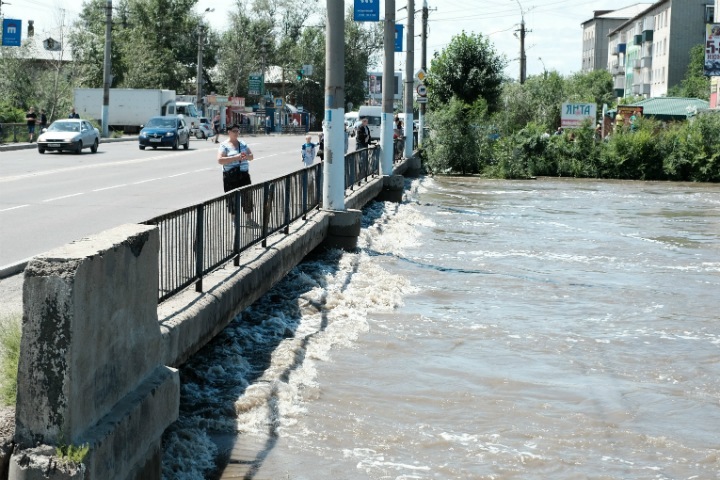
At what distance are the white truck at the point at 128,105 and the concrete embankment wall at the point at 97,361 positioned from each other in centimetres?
6309

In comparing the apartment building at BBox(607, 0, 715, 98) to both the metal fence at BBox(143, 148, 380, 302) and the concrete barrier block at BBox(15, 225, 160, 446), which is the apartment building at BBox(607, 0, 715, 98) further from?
the concrete barrier block at BBox(15, 225, 160, 446)

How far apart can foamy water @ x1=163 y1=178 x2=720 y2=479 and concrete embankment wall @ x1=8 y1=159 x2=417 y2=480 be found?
80 centimetres

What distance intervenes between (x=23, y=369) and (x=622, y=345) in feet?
26.4

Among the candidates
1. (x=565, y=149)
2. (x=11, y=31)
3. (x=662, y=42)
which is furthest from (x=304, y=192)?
(x=662, y=42)

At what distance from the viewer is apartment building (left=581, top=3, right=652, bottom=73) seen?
14712 centimetres

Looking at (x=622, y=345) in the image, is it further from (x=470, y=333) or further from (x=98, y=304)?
(x=98, y=304)

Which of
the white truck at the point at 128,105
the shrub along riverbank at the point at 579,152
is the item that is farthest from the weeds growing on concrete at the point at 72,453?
the white truck at the point at 128,105

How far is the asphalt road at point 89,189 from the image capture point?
15.9m

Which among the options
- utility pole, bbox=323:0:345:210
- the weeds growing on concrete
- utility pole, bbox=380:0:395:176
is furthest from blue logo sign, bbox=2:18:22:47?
the weeds growing on concrete

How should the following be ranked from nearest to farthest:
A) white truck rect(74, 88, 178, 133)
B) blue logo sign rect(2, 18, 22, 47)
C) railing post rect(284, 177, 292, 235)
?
1. railing post rect(284, 177, 292, 235)
2. blue logo sign rect(2, 18, 22, 47)
3. white truck rect(74, 88, 178, 133)

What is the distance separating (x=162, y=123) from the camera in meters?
49.1

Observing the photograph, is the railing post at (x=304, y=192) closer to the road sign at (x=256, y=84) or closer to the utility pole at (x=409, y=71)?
the utility pole at (x=409, y=71)

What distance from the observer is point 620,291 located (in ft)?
Result: 52.1

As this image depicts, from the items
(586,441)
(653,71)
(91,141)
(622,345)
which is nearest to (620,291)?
(622,345)
